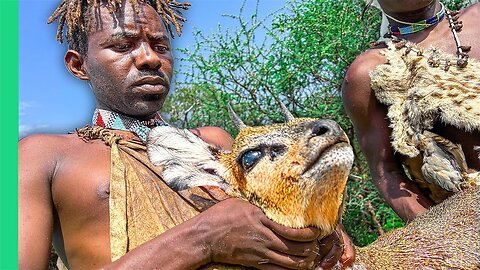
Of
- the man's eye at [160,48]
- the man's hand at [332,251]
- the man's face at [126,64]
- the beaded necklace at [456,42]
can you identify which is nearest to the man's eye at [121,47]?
the man's face at [126,64]

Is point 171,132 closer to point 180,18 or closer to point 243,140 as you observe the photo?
point 243,140

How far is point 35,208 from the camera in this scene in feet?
7.07

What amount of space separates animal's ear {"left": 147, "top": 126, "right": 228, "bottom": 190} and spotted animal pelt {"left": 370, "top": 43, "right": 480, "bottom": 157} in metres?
1.10

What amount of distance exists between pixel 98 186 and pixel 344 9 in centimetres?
485

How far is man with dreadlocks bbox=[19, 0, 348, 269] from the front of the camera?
1.87 m

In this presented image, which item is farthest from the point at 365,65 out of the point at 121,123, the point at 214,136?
the point at 121,123

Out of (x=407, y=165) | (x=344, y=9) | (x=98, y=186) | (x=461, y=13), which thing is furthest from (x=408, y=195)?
(x=344, y=9)

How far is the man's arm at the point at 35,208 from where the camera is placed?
83.9 inches

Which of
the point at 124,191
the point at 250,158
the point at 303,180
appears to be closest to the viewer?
the point at 303,180

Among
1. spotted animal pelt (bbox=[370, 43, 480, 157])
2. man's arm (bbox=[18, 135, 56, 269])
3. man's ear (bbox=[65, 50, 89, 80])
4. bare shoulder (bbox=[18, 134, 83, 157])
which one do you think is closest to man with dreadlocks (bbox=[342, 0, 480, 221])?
spotted animal pelt (bbox=[370, 43, 480, 157])

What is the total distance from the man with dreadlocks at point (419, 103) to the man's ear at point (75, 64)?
1.31 meters

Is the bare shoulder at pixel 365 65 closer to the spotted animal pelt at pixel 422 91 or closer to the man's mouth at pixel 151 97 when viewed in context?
the spotted animal pelt at pixel 422 91

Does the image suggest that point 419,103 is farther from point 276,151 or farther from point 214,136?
point 276,151

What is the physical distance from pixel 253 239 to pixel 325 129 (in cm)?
39
